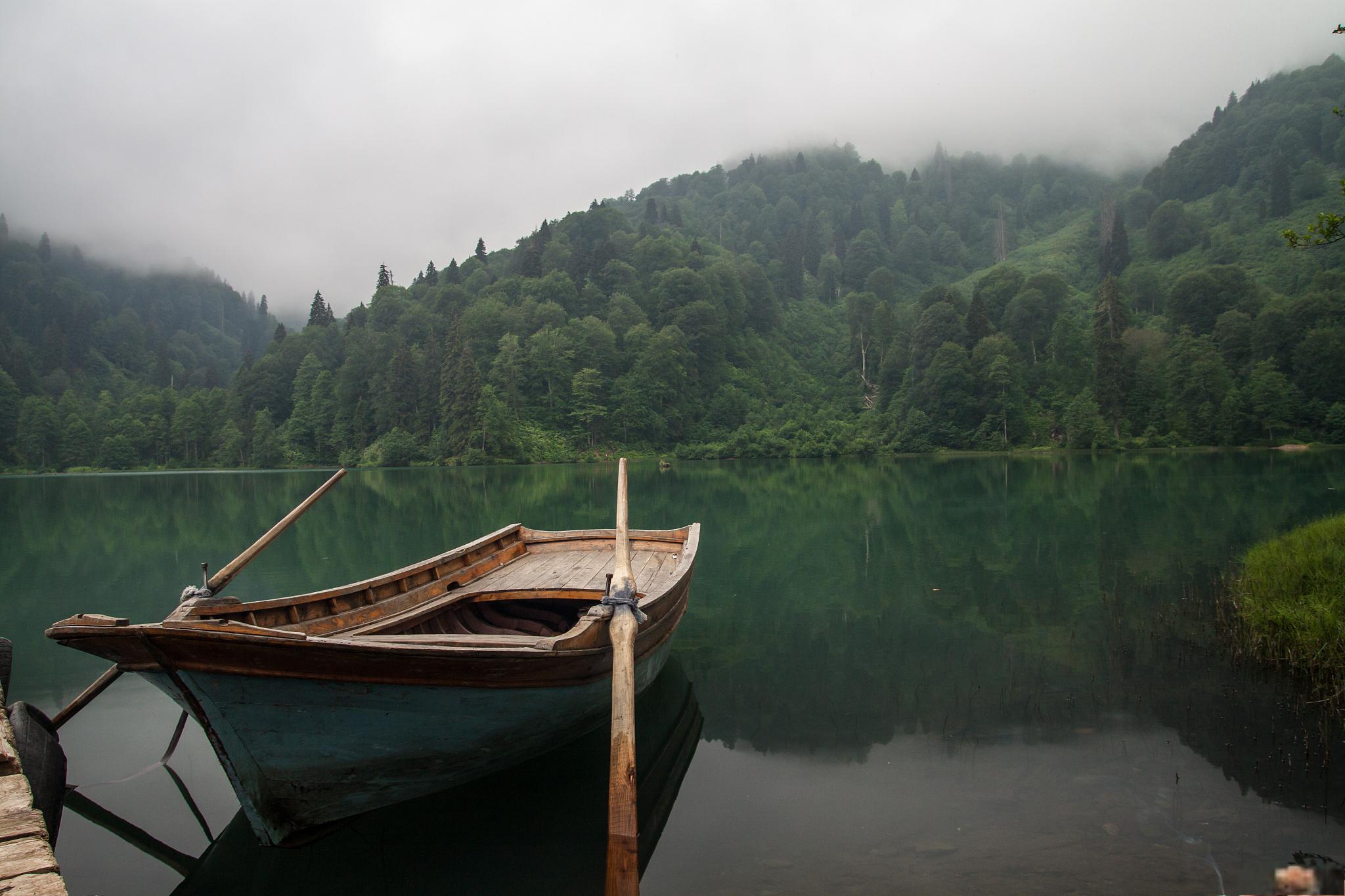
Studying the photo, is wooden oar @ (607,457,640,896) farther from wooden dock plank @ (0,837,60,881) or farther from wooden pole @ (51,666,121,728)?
wooden pole @ (51,666,121,728)

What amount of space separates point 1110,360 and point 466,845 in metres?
76.6

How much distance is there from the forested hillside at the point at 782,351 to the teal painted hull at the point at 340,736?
72725 millimetres

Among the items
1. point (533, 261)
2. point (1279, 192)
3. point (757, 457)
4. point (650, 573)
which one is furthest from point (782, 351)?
point (650, 573)

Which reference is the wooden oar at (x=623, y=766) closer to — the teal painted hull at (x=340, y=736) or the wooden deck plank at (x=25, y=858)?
the teal painted hull at (x=340, y=736)

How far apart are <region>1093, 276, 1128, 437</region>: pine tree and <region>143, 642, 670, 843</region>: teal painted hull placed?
7434 centimetres

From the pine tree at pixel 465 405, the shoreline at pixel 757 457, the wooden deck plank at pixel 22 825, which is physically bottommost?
the shoreline at pixel 757 457

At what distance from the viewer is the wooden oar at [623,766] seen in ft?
13.7

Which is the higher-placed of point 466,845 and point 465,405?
point 465,405

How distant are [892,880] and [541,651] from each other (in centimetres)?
283

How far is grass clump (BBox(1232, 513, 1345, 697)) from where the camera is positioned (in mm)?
8102

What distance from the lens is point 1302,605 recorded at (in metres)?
8.91

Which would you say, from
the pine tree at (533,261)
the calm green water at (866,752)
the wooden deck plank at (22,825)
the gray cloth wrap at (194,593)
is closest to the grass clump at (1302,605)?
the calm green water at (866,752)

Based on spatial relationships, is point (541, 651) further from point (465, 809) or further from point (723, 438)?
point (723, 438)

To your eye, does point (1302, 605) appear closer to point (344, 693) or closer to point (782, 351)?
point (344, 693)
